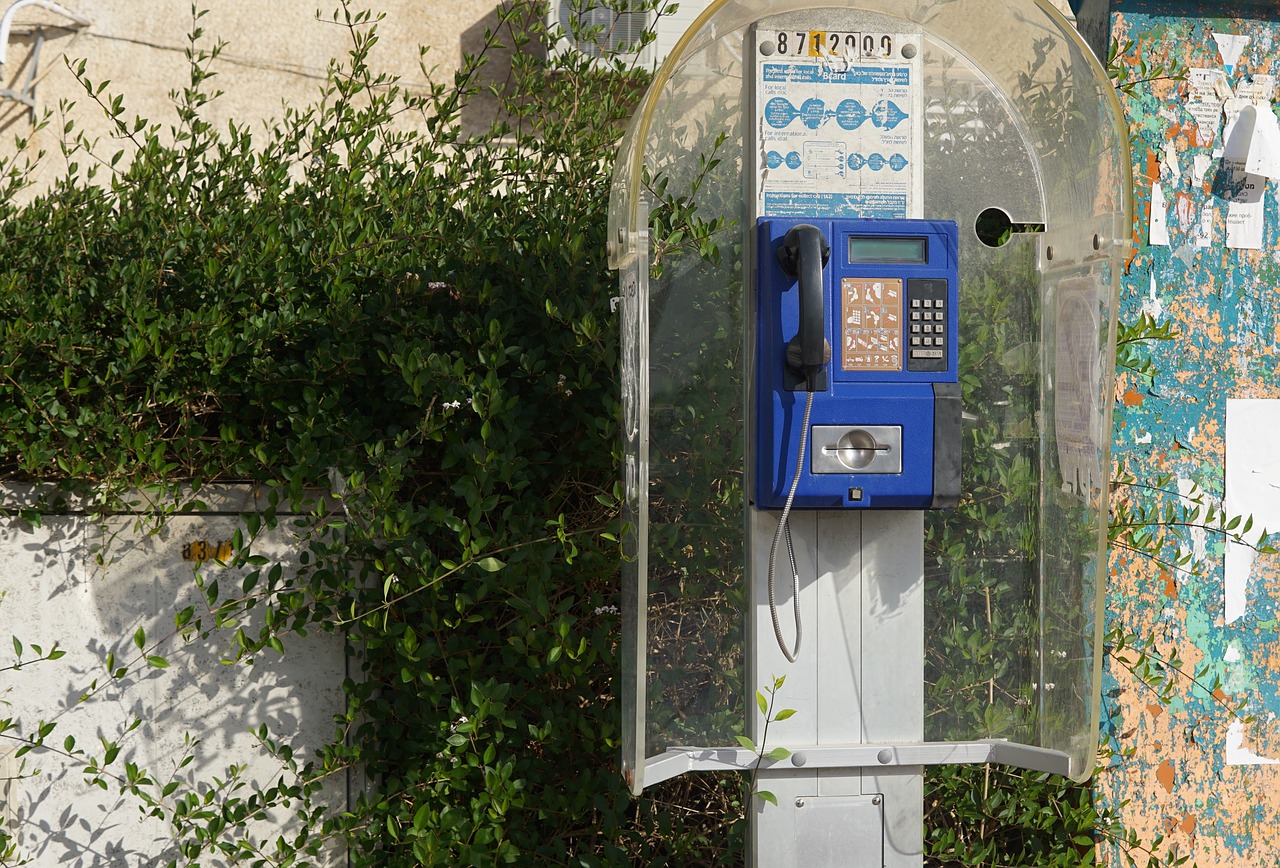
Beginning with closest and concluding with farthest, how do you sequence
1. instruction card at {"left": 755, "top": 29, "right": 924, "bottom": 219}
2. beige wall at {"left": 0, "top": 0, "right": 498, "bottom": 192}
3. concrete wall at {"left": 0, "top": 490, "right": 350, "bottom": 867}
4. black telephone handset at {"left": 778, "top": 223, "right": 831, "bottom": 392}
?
black telephone handset at {"left": 778, "top": 223, "right": 831, "bottom": 392} < instruction card at {"left": 755, "top": 29, "right": 924, "bottom": 219} < concrete wall at {"left": 0, "top": 490, "right": 350, "bottom": 867} < beige wall at {"left": 0, "top": 0, "right": 498, "bottom": 192}

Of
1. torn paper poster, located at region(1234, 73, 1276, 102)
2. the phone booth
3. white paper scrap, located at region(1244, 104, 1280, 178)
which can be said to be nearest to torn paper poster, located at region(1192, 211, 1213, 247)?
white paper scrap, located at region(1244, 104, 1280, 178)

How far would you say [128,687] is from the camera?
7.79 feet

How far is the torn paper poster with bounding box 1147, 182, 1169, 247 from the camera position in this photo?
236 centimetres

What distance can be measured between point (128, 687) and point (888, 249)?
1.78 meters

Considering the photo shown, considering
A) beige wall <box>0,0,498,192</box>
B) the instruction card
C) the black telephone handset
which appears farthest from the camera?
beige wall <box>0,0,498,192</box>

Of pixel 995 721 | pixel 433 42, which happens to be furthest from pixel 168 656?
pixel 433 42

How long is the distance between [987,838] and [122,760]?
189 cm

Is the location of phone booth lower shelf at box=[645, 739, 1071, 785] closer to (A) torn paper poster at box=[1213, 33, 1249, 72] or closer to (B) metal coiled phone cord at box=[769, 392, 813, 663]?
(B) metal coiled phone cord at box=[769, 392, 813, 663]

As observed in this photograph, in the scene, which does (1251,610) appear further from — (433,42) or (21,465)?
(433,42)

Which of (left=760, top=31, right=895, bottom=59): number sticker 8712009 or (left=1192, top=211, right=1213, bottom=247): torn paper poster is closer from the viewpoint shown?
(left=760, top=31, right=895, bottom=59): number sticker 8712009

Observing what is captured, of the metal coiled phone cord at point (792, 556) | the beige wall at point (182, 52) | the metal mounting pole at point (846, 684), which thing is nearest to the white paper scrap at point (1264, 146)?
the metal mounting pole at point (846, 684)

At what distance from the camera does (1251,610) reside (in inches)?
94.0

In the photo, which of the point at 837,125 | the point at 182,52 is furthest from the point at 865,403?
the point at 182,52

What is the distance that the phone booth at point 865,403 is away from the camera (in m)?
1.82
